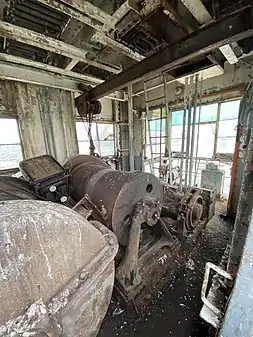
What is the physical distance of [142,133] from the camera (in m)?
4.74

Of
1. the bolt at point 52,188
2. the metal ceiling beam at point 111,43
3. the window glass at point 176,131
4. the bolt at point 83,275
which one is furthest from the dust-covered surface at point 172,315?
the window glass at point 176,131

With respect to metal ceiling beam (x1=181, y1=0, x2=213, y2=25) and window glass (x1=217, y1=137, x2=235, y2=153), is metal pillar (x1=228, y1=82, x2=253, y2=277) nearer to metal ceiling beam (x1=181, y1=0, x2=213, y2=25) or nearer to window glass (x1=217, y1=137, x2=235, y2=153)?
metal ceiling beam (x1=181, y1=0, x2=213, y2=25)

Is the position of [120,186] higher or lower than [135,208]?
higher

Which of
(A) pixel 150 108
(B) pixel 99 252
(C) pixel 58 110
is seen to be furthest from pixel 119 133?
(B) pixel 99 252

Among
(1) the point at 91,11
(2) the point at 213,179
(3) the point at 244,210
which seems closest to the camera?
(3) the point at 244,210

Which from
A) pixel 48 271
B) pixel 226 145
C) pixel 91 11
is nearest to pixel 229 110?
pixel 226 145

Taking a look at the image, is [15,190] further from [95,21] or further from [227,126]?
[227,126]

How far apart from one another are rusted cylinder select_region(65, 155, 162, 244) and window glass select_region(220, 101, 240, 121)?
2.54 m

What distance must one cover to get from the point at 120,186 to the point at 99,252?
0.71 meters

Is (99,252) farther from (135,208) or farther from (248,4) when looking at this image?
(248,4)

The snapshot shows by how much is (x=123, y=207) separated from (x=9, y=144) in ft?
8.06

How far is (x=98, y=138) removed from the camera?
4.31 meters

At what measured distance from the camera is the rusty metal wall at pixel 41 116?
2.71 meters

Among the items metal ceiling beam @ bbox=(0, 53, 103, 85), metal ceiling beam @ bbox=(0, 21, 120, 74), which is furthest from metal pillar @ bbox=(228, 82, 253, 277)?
metal ceiling beam @ bbox=(0, 53, 103, 85)
